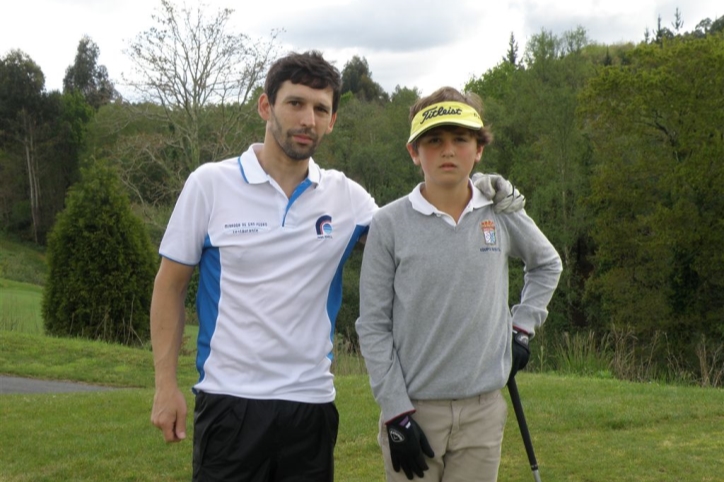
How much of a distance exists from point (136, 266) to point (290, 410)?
14.3 meters

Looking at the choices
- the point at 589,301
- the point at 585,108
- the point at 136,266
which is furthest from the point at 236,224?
the point at 589,301

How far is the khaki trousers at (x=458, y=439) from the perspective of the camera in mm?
3111

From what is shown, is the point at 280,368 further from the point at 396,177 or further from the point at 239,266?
the point at 396,177

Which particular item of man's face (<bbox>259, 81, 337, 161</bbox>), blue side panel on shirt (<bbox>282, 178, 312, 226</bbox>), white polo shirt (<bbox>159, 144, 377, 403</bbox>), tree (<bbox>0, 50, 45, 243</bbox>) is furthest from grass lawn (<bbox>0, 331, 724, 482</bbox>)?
tree (<bbox>0, 50, 45, 243</bbox>)

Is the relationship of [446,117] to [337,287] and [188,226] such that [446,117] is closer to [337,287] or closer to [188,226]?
[337,287]

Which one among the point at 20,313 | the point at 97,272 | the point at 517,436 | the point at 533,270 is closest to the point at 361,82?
the point at 20,313

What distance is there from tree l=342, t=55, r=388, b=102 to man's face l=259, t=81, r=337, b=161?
73.6 metres

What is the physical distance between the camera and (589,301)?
122ft

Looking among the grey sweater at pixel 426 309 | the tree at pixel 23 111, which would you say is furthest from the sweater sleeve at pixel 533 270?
the tree at pixel 23 111

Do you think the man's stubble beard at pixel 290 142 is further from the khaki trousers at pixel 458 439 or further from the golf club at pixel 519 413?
the golf club at pixel 519 413

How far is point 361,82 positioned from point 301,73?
7937 cm

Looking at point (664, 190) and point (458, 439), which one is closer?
point (458, 439)

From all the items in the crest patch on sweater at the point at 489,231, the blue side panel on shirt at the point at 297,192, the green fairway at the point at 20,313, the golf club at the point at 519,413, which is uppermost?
the blue side panel on shirt at the point at 297,192

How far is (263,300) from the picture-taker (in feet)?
9.87
